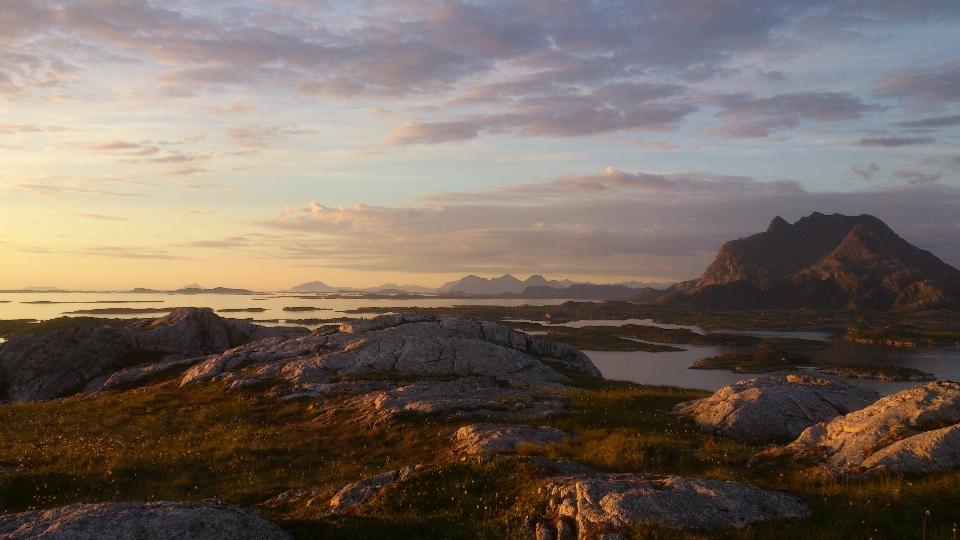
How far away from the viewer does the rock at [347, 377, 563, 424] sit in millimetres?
27078

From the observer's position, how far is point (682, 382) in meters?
85.2

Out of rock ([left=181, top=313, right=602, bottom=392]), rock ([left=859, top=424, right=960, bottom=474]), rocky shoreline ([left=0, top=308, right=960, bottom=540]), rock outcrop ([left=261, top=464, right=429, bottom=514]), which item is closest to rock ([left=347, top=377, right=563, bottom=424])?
rocky shoreline ([left=0, top=308, right=960, bottom=540])

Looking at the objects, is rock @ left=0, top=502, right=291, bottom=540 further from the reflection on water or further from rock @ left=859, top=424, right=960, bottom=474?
the reflection on water

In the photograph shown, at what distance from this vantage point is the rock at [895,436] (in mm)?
14125

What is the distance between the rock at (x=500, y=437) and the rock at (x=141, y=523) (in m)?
8.98

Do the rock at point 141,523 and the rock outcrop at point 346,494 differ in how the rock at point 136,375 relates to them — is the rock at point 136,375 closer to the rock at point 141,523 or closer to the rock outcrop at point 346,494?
the rock outcrop at point 346,494

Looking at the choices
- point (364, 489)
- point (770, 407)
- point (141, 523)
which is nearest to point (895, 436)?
point (770, 407)

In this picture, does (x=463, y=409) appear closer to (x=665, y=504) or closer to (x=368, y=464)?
(x=368, y=464)

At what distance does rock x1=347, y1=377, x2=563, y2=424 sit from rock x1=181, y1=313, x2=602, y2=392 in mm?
4591

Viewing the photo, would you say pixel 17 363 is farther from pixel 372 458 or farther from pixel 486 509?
pixel 486 509

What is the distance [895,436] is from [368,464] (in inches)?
686

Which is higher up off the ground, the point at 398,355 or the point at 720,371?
the point at 398,355

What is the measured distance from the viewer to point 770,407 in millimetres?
24078

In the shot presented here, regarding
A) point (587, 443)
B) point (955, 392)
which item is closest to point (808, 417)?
point (955, 392)
